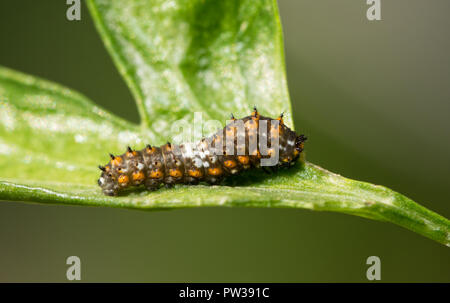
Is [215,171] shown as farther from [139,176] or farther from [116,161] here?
[116,161]

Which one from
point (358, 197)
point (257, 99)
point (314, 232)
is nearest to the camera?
point (358, 197)

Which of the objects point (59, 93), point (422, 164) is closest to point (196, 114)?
point (59, 93)

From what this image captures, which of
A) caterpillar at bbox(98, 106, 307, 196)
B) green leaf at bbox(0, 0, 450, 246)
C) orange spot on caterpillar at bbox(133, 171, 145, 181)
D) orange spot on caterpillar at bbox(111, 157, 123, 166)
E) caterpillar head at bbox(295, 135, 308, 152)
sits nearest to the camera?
green leaf at bbox(0, 0, 450, 246)

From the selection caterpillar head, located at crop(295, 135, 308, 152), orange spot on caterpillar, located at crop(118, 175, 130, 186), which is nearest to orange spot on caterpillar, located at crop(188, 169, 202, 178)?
orange spot on caterpillar, located at crop(118, 175, 130, 186)

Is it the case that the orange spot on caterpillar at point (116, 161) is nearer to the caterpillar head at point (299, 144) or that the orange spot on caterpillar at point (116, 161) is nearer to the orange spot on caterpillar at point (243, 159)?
the orange spot on caterpillar at point (243, 159)

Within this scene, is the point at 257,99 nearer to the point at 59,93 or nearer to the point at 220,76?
the point at 220,76

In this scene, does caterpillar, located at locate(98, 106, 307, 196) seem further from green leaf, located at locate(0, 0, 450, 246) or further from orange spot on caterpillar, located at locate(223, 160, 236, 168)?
green leaf, located at locate(0, 0, 450, 246)

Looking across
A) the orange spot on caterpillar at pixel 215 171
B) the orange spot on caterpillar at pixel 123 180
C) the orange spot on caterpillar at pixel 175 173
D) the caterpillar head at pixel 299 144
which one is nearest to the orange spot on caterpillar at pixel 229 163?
the orange spot on caterpillar at pixel 215 171

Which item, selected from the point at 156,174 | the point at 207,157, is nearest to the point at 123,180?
the point at 156,174
